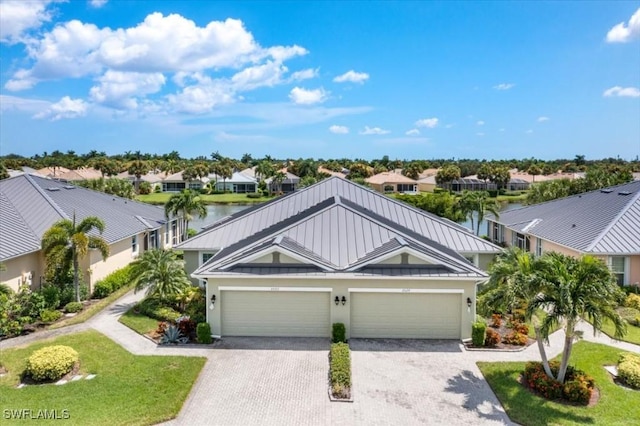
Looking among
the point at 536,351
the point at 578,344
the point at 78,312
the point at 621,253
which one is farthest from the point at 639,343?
the point at 78,312

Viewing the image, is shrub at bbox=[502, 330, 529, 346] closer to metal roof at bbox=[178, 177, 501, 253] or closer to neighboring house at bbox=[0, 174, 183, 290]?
metal roof at bbox=[178, 177, 501, 253]

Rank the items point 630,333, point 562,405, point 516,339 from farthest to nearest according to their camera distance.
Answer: point 630,333 → point 516,339 → point 562,405

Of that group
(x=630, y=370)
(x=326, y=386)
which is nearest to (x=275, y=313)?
(x=326, y=386)

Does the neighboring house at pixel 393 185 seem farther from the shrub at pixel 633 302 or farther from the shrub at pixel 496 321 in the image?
the shrub at pixel 496 321

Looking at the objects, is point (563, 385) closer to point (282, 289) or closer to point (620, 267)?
point (282, 289)

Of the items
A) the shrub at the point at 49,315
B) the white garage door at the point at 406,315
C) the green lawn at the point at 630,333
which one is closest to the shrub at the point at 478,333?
the white garage door at the point at 406,315

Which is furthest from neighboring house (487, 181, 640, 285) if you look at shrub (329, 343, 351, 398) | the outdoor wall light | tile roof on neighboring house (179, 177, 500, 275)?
the outdoor wall light
